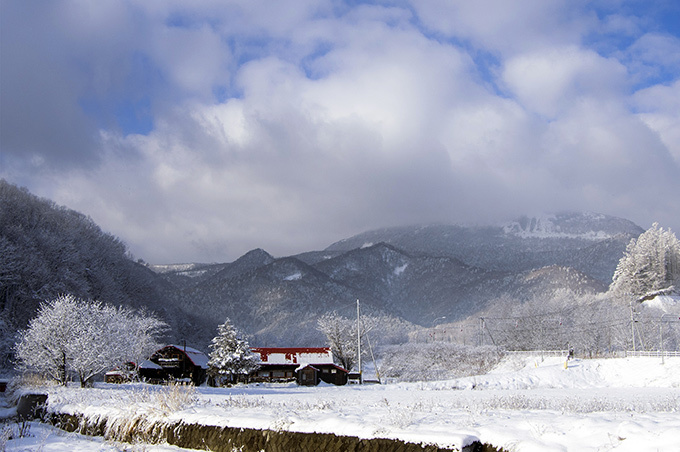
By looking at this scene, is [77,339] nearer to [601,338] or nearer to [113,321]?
[113,321]

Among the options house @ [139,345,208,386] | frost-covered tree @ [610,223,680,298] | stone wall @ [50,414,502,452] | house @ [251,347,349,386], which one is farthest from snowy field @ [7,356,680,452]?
frost-covered tree @ [610,223,680,298]

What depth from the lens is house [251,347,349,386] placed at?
244 feet

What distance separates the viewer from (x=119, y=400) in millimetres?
15438

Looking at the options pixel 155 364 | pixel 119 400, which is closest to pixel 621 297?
pixel 155 364

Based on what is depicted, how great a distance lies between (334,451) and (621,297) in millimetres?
101222

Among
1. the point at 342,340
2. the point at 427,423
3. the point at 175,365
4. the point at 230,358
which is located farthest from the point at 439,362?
the point at 427,423

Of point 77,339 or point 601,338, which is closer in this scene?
point 77,339

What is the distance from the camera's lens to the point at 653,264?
97688 millimetres

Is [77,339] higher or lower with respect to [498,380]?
higher

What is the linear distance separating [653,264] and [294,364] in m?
66.1

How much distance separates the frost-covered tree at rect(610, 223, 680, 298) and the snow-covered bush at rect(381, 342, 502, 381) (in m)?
34.4

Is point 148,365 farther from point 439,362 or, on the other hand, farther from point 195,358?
point 439,362

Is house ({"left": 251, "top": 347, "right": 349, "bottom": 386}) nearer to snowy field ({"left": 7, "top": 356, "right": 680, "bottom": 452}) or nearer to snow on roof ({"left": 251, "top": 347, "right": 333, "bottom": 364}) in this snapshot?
snow on roof ({"left": 251, "top": 347, "right": 333, "bottom": 364})

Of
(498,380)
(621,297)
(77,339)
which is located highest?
(621,297)
